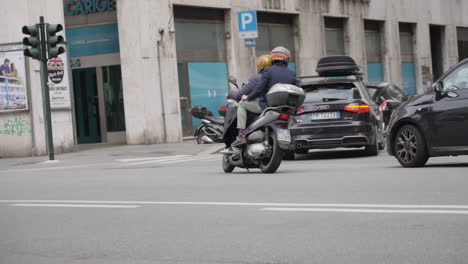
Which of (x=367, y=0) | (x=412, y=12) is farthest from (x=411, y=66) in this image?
(x=367, y=0)

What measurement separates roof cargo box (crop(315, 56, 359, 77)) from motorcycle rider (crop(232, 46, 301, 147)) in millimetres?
7275

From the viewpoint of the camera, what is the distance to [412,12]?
137 feet

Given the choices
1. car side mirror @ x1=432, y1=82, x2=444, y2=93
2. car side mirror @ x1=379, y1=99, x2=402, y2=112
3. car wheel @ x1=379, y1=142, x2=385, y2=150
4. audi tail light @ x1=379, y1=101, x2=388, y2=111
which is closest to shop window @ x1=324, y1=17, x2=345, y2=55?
car side mirror @ x1=379, y1=99, x2=402, y2=112

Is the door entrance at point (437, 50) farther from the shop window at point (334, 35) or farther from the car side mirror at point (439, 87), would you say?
the car side mirror at point (439, 87)

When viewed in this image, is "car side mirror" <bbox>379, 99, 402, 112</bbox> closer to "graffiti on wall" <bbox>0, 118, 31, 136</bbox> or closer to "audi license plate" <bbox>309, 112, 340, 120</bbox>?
"audi license plate" <bbox>309, 112, 340, 120</bbox>

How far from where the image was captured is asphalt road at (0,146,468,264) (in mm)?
5434

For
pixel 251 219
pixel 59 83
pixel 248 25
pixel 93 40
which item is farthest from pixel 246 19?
pixel 251 219

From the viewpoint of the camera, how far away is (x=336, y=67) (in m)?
20.0

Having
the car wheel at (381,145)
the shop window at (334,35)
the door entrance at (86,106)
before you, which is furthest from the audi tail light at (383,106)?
the shop window at (334,35)

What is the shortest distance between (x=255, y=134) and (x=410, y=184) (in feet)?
10.8

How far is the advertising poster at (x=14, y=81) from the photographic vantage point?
23.5 metres

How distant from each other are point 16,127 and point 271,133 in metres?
14.0

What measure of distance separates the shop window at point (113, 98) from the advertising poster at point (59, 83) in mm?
3334

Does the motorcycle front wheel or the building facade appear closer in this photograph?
the motorcycle front wheel
